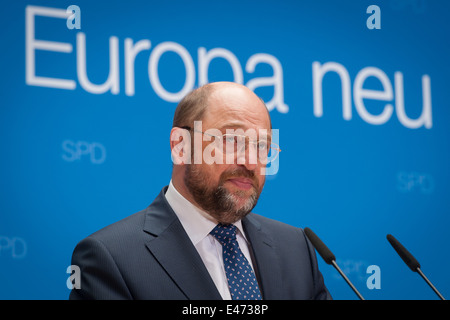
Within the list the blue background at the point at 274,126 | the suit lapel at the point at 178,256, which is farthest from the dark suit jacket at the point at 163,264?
the blue background at the point at 274,126

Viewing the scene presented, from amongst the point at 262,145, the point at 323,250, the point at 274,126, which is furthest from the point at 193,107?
the point at 274,126

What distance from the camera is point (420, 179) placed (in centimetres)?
357

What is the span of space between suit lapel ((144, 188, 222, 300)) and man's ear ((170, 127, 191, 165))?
227 millimetres

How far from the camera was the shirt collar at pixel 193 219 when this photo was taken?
6.89 feet

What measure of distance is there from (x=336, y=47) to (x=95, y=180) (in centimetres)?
171

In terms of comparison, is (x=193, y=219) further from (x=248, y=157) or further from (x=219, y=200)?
(x=248, y=157)

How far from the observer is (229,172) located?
6.88ft

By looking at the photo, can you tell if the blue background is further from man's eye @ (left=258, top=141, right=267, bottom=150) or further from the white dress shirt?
man's eye @ (left=258, top=141, right=267, bottom=150)

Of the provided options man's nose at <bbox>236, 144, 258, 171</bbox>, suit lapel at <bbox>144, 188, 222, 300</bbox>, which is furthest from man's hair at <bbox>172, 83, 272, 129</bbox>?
suit lapel at <bbox>144, 188, 222, 300</bbox>

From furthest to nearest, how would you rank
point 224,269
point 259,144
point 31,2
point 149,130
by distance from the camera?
point 149,130, point 31,2, point 259,144, point 224,269

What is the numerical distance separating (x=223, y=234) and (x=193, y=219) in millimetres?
128

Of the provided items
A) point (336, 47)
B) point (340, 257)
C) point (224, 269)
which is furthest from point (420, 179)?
point (224, 269)

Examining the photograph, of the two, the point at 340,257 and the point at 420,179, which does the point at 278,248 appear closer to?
the point at 340,257

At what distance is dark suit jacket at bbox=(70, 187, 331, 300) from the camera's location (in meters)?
1.87
